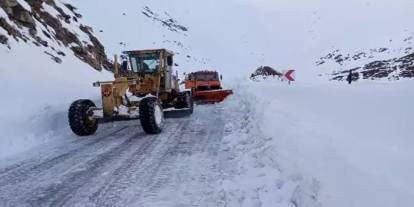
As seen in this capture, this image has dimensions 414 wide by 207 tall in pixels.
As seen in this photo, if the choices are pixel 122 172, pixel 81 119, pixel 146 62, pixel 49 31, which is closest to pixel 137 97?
pixel 146 62

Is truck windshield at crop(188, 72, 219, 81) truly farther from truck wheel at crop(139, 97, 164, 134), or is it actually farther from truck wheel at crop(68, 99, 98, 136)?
truck wheel at crop(139, 97, 164, 134)

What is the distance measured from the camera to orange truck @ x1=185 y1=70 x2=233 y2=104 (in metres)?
21.7

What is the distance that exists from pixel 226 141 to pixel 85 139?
12.2 ft

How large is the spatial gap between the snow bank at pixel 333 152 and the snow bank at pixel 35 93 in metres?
5.55

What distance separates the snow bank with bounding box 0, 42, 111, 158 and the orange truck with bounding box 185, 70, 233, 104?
4.39m

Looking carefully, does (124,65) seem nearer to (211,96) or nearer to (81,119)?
(81,119)

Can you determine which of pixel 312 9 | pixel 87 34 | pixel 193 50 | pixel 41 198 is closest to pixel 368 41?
pixel 193 50

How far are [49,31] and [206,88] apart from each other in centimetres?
1045

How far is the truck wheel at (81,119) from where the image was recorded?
1298 cm

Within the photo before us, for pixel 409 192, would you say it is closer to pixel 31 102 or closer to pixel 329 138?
pixel 329 138

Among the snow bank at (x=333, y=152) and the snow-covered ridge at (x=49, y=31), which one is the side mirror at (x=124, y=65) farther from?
the snow-covered ridge at (x=49, y=31)

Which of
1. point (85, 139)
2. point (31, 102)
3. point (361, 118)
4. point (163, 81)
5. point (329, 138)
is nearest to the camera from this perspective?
point (329, 138)

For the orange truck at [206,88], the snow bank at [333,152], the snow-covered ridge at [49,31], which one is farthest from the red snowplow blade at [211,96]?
the snow bank at [333,152]

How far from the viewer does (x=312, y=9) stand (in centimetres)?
→ 9025
